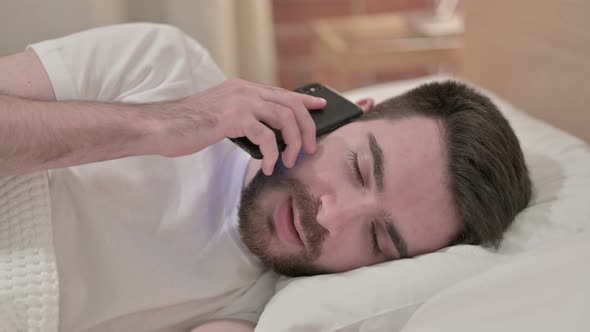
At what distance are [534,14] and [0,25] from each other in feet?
3.73

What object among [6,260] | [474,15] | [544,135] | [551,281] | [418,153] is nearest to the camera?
[551,281]

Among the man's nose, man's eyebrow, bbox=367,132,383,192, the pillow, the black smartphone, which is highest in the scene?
the black smartphone

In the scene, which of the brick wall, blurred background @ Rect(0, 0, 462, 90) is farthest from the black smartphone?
the brick wall

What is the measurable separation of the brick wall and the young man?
1367 millimetres

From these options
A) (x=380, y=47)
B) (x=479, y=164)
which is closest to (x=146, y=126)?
(x=479, y=164)

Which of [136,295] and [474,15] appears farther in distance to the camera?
[474,15]

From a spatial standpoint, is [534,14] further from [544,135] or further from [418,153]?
[418,153]

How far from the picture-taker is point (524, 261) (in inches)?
32.6

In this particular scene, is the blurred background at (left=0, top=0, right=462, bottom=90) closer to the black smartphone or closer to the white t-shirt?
the white t-shirt

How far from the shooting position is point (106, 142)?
2.96 feet

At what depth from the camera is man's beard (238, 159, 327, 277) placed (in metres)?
0.98

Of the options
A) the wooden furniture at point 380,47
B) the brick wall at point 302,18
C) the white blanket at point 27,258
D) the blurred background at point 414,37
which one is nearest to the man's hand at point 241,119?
the white blanket at point 27,258

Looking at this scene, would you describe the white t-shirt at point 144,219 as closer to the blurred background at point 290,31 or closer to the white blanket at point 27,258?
the white blanket at point 27,258

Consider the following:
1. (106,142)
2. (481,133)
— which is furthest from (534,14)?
(106,142)
